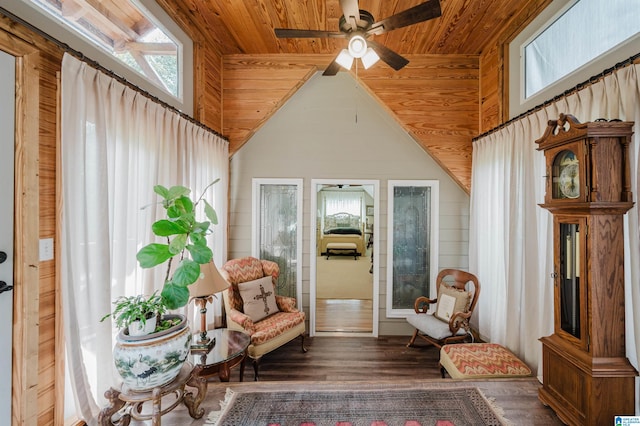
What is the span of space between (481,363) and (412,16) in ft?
8.38

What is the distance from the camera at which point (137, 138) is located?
1.94 m

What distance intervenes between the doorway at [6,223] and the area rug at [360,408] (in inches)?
37.6

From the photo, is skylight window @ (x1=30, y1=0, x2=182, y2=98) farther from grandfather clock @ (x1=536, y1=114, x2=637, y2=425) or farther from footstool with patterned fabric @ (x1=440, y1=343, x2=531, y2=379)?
footstool with patterned fabric @ (x1=440, y1=343, x2=531, y2=379)

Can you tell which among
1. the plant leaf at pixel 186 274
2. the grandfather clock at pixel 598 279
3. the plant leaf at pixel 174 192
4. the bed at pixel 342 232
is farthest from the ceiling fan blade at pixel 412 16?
the bed at pixel 342 232

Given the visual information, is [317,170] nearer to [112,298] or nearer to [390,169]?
[390,169]

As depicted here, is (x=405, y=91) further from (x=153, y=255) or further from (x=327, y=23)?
(x=153, y=255)

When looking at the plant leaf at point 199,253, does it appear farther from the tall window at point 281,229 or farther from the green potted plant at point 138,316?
the tall window at point 281,229

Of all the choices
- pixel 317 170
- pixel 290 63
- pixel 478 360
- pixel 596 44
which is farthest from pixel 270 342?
pixel 596 44

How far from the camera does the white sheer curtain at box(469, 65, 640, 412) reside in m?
1.54

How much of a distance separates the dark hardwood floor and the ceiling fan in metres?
2.24

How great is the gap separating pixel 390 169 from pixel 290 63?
1809mm

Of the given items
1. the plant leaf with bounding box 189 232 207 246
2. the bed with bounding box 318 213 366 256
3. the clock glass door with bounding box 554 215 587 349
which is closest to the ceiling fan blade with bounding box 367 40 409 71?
the clock glass door with bounding box 554 215 587 349

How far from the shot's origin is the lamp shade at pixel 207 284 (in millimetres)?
2092

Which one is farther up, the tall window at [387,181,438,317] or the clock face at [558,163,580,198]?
the clock face at [558,163,580,198]
